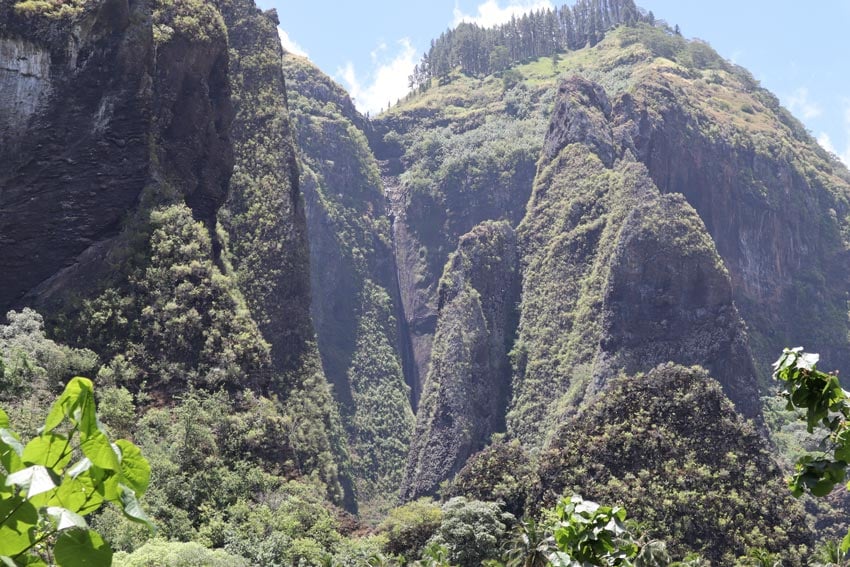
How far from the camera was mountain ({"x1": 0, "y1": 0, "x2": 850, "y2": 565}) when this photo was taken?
5647 cm

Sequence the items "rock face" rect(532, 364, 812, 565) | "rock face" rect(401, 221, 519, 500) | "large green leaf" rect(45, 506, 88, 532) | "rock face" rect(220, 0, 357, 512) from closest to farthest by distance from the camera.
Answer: "large green leaf" rect(45, 506, 88, 532)
"rock face" rect(532, 364, 812, 565)
"rock face" rect(220, 0, 357, 512)
"rock face" rect(401, 221, 519, 500)

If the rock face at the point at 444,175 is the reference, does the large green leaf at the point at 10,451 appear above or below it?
below

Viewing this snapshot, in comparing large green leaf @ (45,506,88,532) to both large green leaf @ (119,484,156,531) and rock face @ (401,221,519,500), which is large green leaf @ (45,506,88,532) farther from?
rock face @ (401,221,519,500)

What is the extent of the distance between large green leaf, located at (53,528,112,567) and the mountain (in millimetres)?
38383

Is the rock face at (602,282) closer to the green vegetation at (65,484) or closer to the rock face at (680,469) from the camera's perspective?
the rock face at (680,469)

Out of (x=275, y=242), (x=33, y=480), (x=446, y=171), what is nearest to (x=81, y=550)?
(x=33, y=480)

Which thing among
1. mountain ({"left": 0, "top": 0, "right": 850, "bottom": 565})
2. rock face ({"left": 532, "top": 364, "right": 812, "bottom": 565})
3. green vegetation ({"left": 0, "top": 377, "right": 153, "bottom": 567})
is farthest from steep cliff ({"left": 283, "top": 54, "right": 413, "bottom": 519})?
green vegetation ({"left": 0, "top": 377, "right": 153, "bottom": 567})

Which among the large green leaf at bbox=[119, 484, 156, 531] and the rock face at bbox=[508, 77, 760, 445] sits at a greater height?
the rock face at bbox=[508, 77, 760, 445]

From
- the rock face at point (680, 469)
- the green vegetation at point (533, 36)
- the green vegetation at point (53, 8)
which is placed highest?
the green vegetation at point (533, 36)

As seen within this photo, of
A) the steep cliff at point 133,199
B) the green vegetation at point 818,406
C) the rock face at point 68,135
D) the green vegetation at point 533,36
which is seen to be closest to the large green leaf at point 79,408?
the green vegetation at point 818,406

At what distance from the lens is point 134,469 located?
12.0 ft

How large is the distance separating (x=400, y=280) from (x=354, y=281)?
10965mm

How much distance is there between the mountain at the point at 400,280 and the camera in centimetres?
5647

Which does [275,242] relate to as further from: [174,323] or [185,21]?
[174,323]
